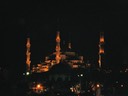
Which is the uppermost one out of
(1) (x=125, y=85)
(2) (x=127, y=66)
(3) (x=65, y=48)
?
(3) (x=65, y=48)

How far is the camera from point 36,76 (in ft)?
247

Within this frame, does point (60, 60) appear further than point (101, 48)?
Yes

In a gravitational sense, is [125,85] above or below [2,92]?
above

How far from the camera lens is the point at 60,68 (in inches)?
3091

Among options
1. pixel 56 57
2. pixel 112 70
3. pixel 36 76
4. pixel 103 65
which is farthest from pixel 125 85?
pixel 56 57

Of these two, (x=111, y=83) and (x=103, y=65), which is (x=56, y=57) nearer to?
(x=103, y=65)

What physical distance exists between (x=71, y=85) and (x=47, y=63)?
35.6 meters

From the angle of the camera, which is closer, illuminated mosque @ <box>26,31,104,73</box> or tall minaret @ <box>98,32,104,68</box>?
tall minaret @ <box>98,32,104,68</box>

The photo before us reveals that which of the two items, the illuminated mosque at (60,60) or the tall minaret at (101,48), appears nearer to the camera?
the tall minaret at (101,48)

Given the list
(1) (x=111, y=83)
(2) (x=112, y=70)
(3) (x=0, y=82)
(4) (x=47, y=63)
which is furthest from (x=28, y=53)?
(3) (x=0, y=82)

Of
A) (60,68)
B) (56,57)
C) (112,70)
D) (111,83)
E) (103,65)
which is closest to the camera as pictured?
(111,83)

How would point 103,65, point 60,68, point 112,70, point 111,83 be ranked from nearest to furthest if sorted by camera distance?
point 111,83 → point 112,70 → point 103,65 → point 60,68

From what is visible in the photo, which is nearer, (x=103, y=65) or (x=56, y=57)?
(x=103, y=65)

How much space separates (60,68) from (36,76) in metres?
5.85
